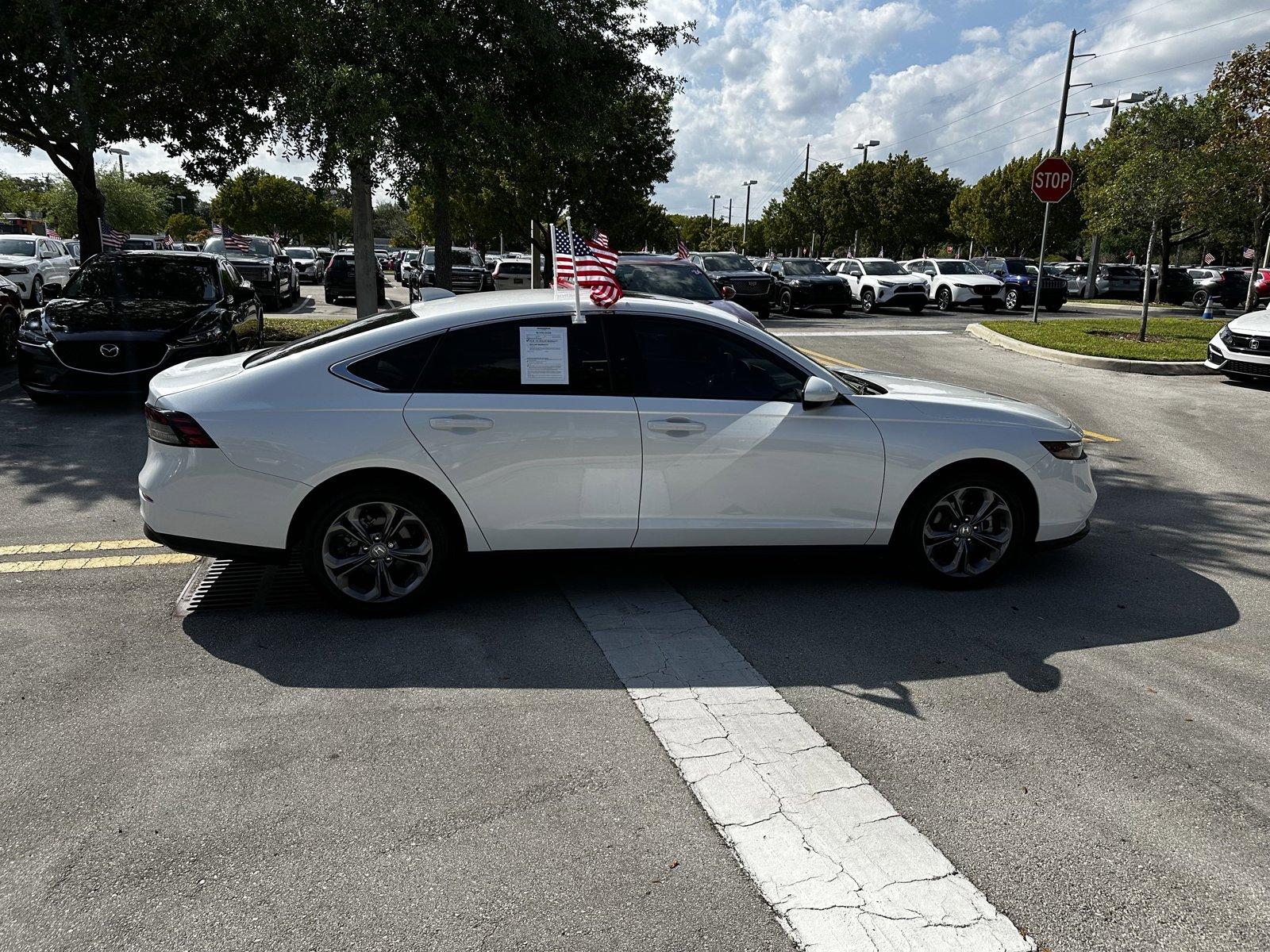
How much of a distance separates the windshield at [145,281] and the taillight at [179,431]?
Result: 7004mm

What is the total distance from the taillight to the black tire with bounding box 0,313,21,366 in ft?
32.4

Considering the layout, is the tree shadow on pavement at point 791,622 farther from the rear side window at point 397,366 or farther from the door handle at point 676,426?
the rear side window at point 397,366

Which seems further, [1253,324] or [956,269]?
[956,269]

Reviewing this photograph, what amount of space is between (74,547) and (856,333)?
17753 millimetres

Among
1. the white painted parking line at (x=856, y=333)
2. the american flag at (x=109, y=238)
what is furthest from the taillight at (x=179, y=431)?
the white painted parking line at (x=856, y=333)

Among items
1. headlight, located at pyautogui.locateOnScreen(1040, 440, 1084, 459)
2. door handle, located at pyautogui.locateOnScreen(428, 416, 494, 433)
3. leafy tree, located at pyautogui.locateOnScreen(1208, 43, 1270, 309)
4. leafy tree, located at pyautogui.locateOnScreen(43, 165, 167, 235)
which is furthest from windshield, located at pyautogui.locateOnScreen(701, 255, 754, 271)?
leafy tree, located at pyautogui.locateOnScreen(43, 165, 167, 235)

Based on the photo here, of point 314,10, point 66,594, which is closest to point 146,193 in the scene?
point 314,10

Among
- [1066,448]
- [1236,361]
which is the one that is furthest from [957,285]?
[1066,448]

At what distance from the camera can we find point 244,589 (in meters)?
5.23

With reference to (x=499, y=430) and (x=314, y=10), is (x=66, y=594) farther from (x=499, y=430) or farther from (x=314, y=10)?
(x=314, y=10)

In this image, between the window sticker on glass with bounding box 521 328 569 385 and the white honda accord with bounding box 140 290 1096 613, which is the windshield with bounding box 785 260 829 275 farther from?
the window sticker on glass with bounding box 521 328 569 385

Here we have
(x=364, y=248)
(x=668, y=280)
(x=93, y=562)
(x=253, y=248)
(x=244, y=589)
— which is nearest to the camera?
(x=244, y=589)

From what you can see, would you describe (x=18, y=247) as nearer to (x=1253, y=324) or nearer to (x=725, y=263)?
(x=725, y=263)

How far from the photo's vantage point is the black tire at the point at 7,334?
494 inches
